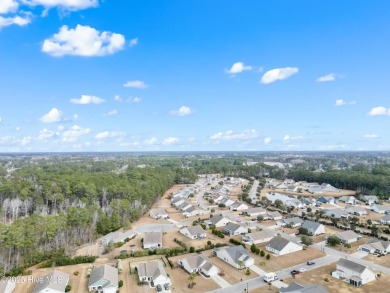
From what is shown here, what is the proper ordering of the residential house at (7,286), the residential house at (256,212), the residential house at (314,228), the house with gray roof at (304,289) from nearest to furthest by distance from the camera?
the house with gray roof at (304,289) → the residential house at (7,286) → the residential house at (314,228) → the residential house at (256,212)

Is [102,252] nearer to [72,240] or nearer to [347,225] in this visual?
[72,240]

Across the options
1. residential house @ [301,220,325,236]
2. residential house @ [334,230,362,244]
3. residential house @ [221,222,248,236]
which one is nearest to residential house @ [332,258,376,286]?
residential house @ [334,230,362,244]

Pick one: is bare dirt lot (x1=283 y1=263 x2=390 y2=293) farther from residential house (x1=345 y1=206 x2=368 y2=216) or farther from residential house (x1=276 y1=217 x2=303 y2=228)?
residential house (x1=345 y1=206 x2=368 y2=216)

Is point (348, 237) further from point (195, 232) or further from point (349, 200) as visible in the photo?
point (349, 200)

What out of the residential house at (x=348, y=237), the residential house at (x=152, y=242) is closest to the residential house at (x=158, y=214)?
the residential house at (x=152, y=242)

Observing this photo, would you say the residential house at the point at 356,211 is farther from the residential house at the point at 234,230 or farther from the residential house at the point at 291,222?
the residential house at the point at 234,230
